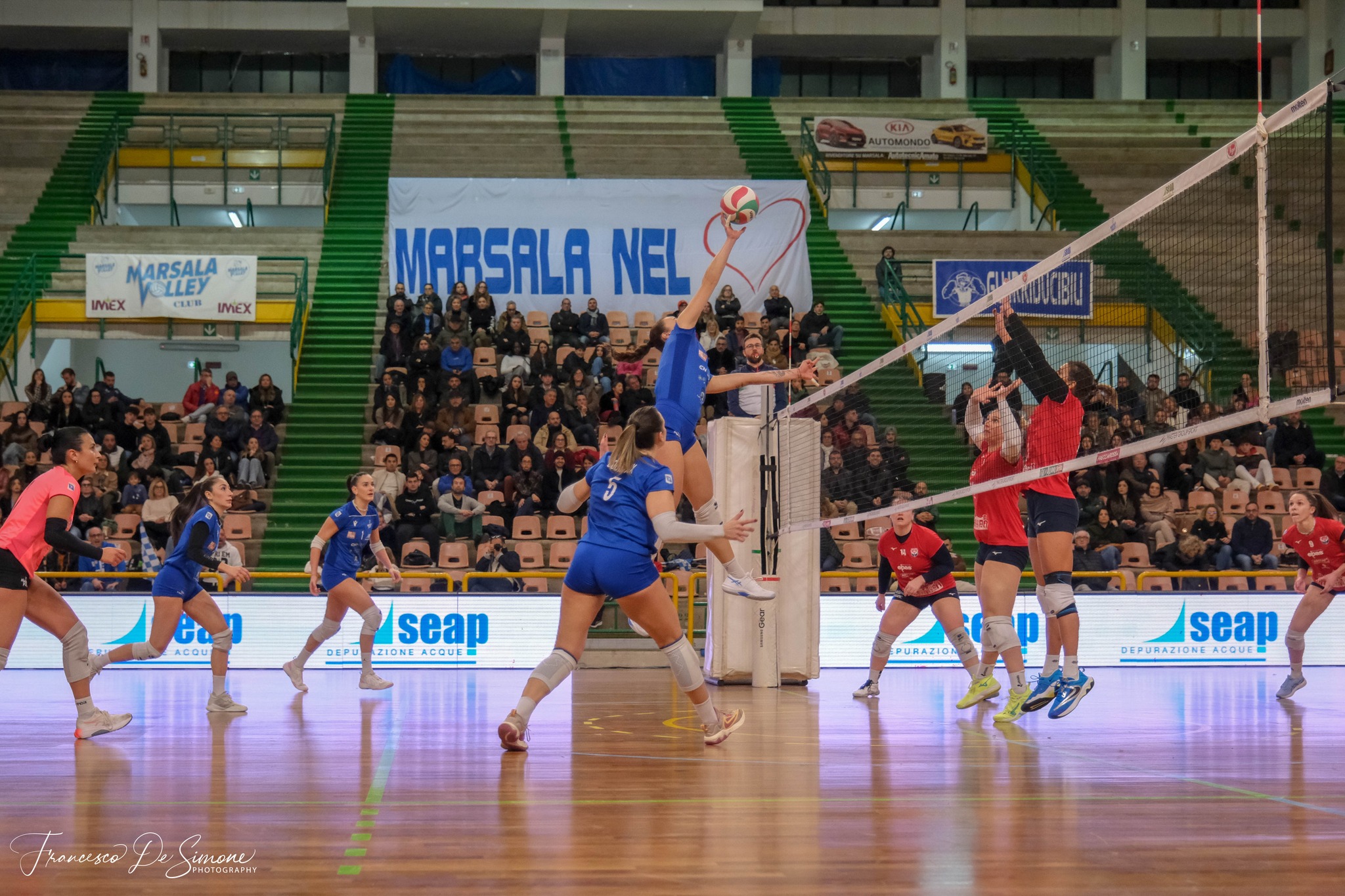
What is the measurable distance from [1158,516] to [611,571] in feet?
44.5

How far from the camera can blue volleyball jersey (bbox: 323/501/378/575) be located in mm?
12109

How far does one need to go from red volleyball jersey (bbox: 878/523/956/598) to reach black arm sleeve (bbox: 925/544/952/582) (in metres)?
0.02

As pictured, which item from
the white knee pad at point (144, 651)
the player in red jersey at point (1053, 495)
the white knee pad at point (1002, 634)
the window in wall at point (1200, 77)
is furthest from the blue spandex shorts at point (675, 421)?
the window in wall at point (1200, 77)

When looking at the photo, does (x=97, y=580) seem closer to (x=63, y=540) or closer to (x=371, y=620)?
(x=371, y=620)

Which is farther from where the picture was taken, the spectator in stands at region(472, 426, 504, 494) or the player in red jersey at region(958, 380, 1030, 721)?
the spectator in stands at region(472, 426, 504, 494)

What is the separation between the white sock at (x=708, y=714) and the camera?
25.7 ft

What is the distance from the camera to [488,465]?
19062 mm

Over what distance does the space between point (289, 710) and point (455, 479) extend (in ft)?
26.4

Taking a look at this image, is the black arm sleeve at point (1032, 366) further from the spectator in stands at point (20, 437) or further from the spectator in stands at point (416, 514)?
the spectator in stands at point (20, 437)

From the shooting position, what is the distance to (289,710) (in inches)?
415

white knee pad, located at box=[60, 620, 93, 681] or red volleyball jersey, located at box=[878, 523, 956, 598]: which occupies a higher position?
red volleyball jersey, located at box=[878, 523, 956, 598]

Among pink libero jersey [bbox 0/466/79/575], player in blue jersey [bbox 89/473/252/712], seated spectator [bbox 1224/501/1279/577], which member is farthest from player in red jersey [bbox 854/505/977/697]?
seated spectator [bbox 1224/501/1279/577]

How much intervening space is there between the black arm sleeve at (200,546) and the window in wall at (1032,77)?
31410 mm

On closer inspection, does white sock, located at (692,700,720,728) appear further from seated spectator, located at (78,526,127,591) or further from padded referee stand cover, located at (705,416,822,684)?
seated spectator, located at (78,526,127,591)
